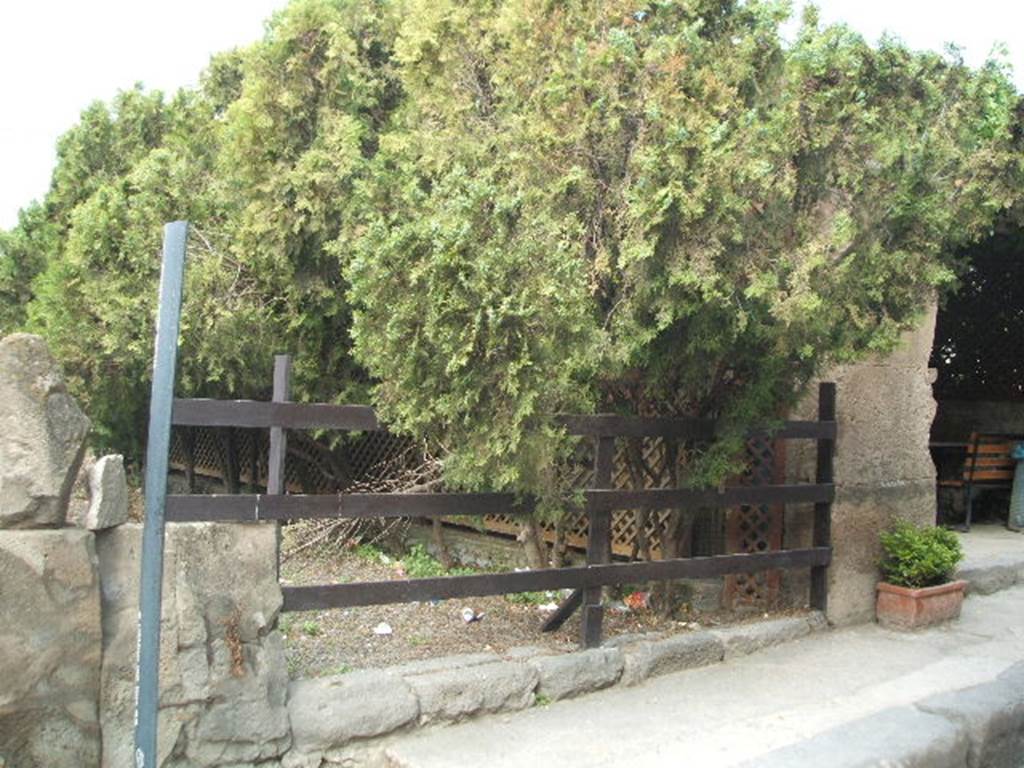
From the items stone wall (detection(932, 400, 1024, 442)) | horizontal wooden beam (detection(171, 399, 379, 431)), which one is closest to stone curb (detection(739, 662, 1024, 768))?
horizontal wooden beam (detection(171, 399, 379, 431))

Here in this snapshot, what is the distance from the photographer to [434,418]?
404cm

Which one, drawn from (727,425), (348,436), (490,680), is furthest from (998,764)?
(348,436)

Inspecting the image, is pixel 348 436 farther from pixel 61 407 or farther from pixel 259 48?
pixel 61 407

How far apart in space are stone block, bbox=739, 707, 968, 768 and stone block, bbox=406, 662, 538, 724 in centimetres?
106

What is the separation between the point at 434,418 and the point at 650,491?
143 centimetres

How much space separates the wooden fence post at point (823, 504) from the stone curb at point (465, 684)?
2.84 feet

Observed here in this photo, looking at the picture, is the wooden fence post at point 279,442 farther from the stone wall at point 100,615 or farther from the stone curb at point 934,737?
the stone curb at point 934,737

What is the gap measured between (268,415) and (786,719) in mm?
2650

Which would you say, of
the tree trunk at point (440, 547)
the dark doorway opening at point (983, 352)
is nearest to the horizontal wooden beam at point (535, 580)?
the tree trunk at point (440, 547)

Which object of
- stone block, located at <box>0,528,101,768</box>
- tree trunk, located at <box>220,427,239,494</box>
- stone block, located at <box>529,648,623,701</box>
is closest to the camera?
stone block, located at <box>0,528,101,768</box>

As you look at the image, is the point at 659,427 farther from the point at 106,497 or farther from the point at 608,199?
the point at 106,497

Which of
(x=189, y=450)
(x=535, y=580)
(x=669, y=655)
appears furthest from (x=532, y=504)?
(x=189, y=450)

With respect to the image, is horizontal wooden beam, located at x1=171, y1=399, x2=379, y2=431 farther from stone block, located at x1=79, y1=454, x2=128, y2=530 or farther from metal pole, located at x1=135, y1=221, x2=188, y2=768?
metal pole, located at x1=135, y1=221, x2=188, y2=768

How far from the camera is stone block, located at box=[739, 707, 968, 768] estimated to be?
12.4 feet
